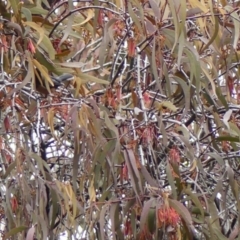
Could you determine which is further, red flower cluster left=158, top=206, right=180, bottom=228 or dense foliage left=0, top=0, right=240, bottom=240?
dense foliage left=0, top=0, right=240, bottom=240

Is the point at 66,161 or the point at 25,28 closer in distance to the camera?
the point at 25,28

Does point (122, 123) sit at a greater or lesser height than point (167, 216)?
greater

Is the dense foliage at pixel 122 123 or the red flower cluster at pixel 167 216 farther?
the dense foliage at pixel 122 123

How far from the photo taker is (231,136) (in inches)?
49.6

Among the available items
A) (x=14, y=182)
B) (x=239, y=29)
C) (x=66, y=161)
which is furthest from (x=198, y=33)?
(x=14, y=182)

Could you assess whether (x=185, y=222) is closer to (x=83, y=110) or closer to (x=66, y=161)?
(x=83, y=110)

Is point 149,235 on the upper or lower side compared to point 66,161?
lower

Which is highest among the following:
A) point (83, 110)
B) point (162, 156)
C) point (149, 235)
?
point (83, 110)

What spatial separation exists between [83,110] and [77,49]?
40cm

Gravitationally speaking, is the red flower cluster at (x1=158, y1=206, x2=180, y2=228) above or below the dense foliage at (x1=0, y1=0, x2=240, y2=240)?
below

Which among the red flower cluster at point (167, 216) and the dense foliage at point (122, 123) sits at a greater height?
the dense foliage at point (122, 123)

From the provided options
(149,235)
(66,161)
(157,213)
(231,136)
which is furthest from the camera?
(66,161)

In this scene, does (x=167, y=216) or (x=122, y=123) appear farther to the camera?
(x=122, y=123)

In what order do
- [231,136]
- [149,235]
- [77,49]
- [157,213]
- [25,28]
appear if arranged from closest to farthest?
[157,213] → [149,235] → [25,28] → [231,136] → [77,49]
